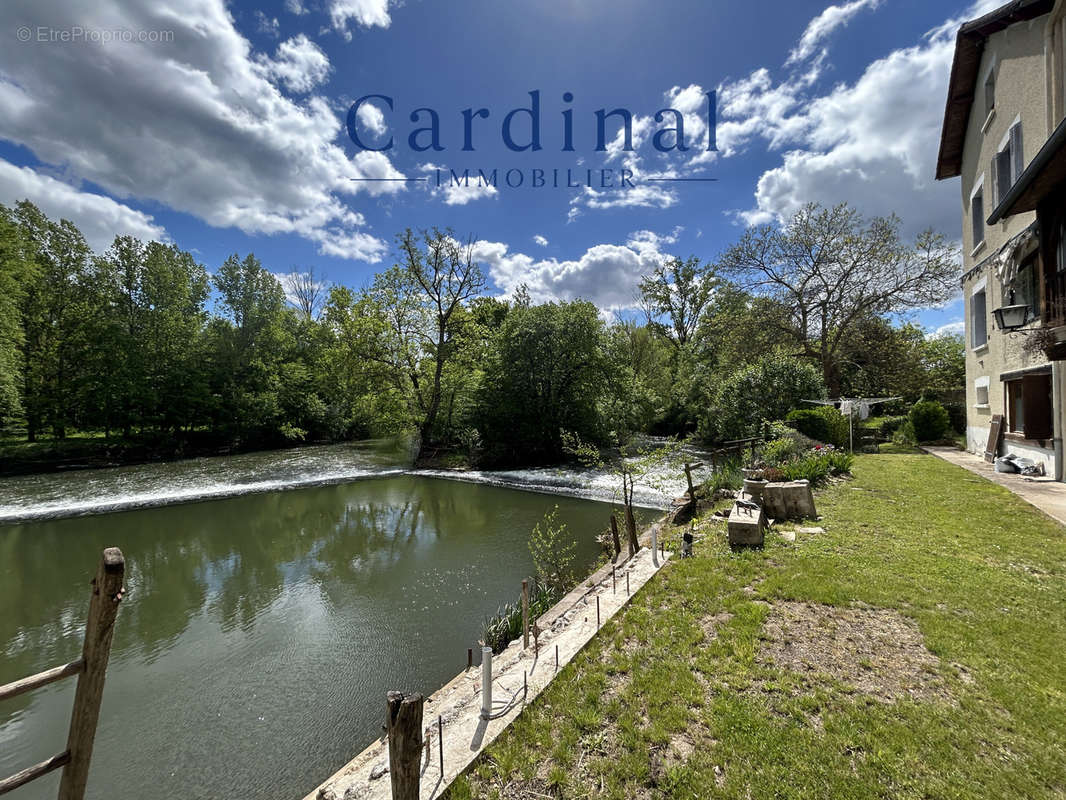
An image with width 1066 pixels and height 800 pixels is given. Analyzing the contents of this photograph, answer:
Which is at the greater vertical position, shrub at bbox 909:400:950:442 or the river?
shrub at bbox 909:400:950:442

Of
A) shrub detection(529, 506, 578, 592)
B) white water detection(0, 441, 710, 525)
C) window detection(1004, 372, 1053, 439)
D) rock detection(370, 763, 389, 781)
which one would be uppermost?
window detection(1004, 372, 1053, 439)

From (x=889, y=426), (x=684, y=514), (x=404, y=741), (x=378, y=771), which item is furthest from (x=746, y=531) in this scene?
(x=889, y=426)

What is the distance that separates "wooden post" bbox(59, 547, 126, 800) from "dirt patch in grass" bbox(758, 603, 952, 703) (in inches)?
173

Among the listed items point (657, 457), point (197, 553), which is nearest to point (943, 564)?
point (657, 457)

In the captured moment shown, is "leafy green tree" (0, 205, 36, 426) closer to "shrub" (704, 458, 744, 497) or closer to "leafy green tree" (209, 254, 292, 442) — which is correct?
"leafy green tree" (209, 254, 292, 442)

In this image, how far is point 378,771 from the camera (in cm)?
292

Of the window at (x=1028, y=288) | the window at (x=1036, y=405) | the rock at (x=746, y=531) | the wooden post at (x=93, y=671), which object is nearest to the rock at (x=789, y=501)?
the rock at (x=746, y=531)

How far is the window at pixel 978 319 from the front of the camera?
12.0m

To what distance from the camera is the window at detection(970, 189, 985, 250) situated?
11.8m

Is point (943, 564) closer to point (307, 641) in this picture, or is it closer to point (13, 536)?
point (307, 641)

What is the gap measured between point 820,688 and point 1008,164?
1414cm

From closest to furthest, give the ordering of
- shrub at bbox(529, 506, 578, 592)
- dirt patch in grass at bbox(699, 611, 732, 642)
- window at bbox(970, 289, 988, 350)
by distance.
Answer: dirt patch in grass at bbox(699, 611, 732, 642), shrub at bbox(529, 506, 578, 592), window at bbox(970, 289, 988, 350)

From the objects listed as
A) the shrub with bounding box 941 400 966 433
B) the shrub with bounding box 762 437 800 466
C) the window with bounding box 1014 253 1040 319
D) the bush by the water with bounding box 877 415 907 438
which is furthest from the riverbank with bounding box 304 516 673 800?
the shrub with bounding box 941 400 966 433

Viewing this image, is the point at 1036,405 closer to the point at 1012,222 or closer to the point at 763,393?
the point at 1012,222
